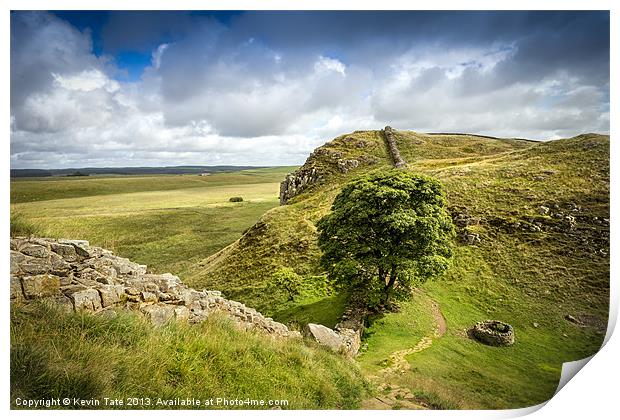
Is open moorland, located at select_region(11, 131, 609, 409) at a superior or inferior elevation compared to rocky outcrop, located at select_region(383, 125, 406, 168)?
inferior

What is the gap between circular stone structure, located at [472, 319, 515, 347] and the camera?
1149cm

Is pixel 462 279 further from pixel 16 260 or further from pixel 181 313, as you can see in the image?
pixel 16 260

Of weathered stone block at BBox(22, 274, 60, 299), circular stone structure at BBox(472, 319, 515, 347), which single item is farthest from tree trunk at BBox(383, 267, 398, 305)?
weathered stone block at BBox(22, 274, 60, 299)

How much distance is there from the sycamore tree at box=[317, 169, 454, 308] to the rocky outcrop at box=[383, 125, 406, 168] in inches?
979

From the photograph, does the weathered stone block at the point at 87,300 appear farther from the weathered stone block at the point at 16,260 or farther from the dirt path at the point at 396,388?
the dirt path at the point at 396,388

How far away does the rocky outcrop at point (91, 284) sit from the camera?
5.35 m

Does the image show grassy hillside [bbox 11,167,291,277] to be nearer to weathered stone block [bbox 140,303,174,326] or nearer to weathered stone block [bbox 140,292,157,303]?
weathered stone block [bbox 140,292,157,303]

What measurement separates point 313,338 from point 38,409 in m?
5.28

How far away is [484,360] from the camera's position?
1035 cm

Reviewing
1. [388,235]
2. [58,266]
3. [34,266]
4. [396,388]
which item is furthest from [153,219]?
[396,388]

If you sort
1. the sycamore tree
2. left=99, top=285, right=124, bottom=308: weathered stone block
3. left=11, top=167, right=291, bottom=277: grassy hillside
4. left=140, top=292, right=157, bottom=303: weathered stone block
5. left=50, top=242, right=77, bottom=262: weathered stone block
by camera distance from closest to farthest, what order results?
left=99, top=285, right=124, bottom=308: weathered stone block, left=50, top=242, right=77, bottom=262: weathered stone block, left=140, top=292, right=157, bottom=303: weathered stone block, the sycamore tree, left=11, top=167, right=291, bottom=277: grassy hillside

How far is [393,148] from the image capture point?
44.8 m

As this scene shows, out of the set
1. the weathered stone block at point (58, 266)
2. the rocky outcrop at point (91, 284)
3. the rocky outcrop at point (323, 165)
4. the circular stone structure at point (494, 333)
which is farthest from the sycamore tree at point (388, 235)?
the rocky outcrop at point (323, 165)
